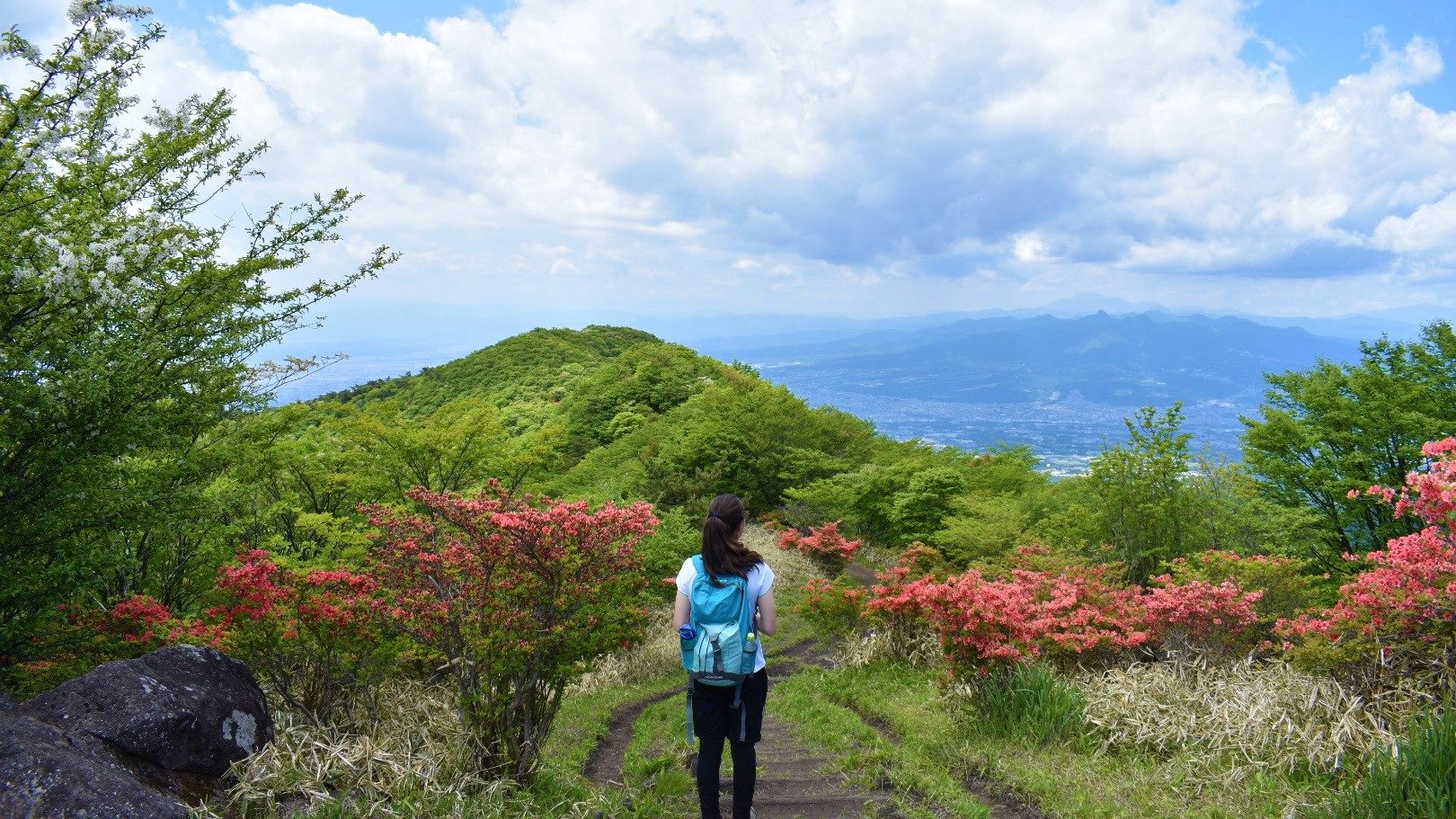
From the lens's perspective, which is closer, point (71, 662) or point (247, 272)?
point (71, 662)

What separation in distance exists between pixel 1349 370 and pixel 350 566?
16.6 metres

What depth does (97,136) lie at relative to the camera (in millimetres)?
5656

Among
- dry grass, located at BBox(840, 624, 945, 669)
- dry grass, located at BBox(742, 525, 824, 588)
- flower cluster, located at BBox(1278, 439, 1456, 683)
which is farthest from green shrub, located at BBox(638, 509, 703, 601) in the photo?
flower cluster, located at BBox(1278, 439, 1456, 683)

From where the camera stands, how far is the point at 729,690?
410cm

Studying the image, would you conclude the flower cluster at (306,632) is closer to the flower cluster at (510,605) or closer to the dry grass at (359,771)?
the dry grass at (359,771)

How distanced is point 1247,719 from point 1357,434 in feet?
35.4

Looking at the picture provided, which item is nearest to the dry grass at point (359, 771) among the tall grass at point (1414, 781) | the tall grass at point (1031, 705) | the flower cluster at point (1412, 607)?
the tall grass at point (1031, 705)

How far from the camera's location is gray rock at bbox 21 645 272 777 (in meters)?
3.97

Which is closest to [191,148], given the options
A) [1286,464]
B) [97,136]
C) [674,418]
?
[97,136]

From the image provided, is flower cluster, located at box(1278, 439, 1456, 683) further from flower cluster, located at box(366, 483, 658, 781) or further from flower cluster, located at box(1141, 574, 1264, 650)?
flower cluster, located at box(366, 483, 658, 781)

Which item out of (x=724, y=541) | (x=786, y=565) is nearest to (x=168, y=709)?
(x=724, y=541)

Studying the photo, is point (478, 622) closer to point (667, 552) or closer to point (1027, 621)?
point (1027, 621)

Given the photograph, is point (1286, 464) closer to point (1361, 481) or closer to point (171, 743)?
point (1361, 481)

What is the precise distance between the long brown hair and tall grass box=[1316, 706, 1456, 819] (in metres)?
3.16
